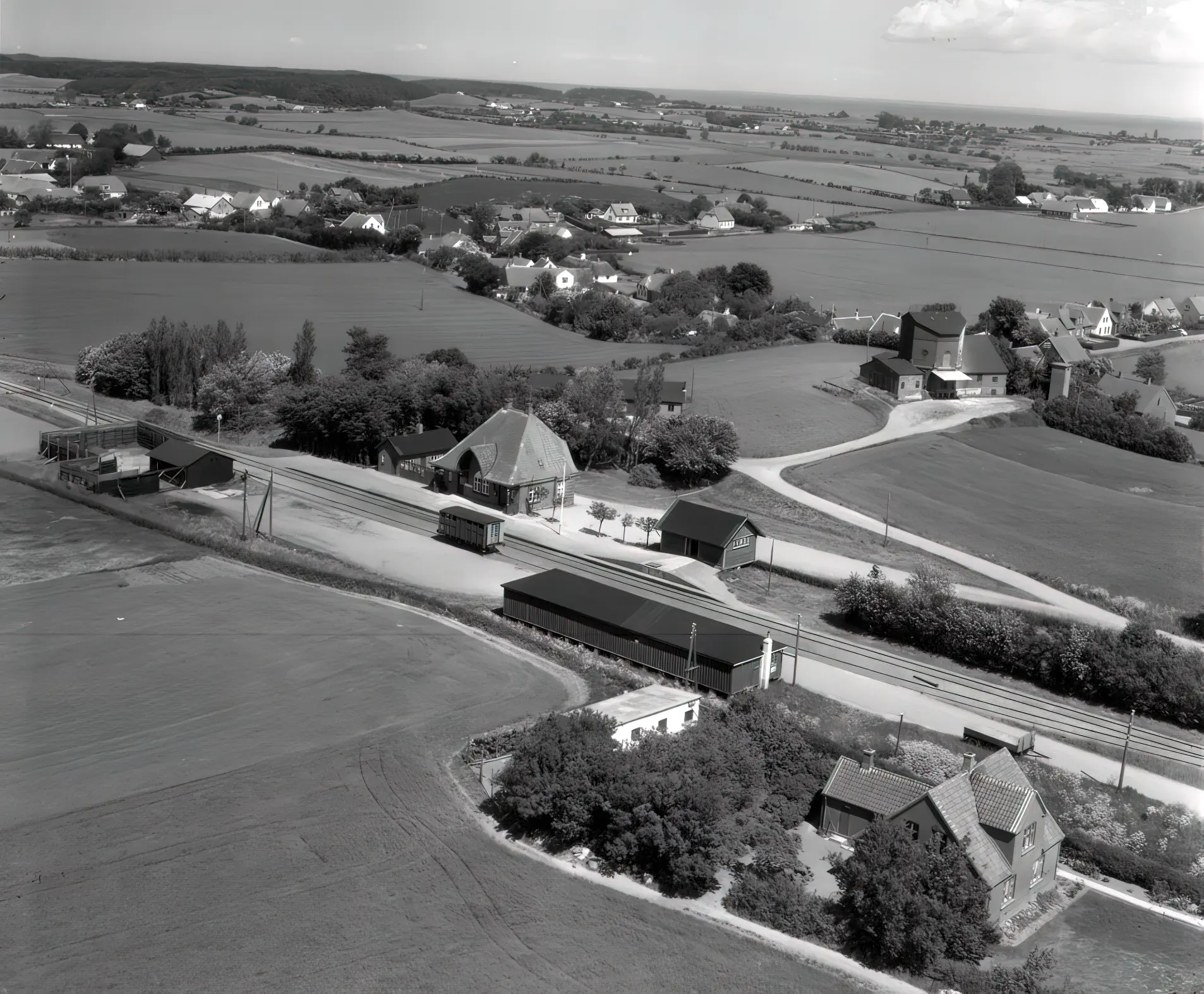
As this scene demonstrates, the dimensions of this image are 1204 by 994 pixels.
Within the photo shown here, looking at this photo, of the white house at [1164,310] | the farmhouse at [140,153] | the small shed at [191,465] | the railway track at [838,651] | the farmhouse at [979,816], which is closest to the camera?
the farmhouse at [979,816]

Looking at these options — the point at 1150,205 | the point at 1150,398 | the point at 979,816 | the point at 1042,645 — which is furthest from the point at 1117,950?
the point at 1150,205

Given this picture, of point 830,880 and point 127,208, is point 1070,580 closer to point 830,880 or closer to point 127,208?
point 830,880

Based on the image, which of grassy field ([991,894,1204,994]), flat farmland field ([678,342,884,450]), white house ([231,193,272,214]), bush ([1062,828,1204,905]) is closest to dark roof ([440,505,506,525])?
flat farmland field ([678,342,884,450])

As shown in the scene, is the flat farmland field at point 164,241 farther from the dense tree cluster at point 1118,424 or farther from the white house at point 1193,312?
the white house at point 1193,312

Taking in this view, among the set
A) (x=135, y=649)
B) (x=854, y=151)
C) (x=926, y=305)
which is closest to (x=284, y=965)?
(x=135, y=649)

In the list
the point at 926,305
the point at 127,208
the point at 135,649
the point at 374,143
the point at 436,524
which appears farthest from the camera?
the point at 374,143

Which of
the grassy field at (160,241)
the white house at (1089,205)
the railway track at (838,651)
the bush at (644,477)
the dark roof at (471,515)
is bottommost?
the railway track at (838,651)

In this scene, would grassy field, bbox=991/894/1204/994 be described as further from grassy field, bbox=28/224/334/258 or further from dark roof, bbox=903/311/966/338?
grassy field, bbox=28/224/334/258

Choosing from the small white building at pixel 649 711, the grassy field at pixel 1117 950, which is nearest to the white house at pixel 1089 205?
the small white building at pixel 649 711

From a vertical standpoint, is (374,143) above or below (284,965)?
above
